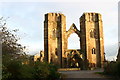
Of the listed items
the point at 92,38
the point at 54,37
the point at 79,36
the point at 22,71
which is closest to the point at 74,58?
the point at 79,36

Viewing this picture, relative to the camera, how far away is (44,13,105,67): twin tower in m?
57.1

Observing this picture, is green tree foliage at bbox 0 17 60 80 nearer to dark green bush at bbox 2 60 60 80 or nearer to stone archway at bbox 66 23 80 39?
dark green bush at bbox 2 60 60 80

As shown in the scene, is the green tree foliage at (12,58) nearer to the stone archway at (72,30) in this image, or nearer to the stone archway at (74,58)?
the stone archway at (74,58)

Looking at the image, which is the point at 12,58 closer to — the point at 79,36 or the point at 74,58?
the point at 74,58

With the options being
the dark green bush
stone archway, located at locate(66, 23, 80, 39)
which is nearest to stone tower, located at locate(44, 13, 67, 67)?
stone archway, located at locate(66, 23, 80, 39)

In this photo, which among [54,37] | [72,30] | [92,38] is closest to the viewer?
[54,37]

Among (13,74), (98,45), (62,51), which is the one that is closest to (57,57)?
(62,51)

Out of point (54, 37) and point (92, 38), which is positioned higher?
point (54, 37)

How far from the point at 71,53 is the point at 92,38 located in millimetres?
7535

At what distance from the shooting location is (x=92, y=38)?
59719 mm

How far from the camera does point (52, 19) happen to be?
60188 millimetres

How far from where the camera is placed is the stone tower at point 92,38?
5775 centimetres

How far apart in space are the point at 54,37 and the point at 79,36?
6.90 m

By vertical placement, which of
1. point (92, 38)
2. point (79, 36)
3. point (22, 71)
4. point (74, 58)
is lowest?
point (22, 71)
